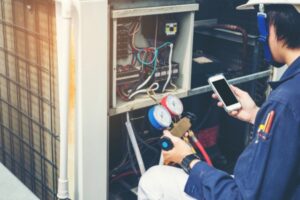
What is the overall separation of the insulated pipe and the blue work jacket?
2.25ft

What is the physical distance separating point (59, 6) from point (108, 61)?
0.94ft

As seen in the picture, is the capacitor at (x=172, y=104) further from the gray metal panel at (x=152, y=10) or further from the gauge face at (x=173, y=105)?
the gray metal panel at (x=152, y=10)

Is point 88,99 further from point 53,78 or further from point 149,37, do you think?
point 149,37

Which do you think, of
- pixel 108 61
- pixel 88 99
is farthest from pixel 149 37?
pixel 88 99

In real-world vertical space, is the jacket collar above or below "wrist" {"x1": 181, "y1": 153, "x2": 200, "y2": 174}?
above

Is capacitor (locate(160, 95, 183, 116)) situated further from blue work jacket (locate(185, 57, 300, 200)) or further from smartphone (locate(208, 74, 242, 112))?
blue work jacket (locate(185, 57, 300, 200))

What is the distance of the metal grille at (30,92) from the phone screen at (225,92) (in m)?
0.67

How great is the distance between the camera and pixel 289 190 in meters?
1.44

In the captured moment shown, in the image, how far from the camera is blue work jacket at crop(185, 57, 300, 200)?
138 cm

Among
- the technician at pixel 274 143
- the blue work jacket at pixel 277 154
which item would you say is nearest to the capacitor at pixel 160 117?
the technician at pixel 274 143

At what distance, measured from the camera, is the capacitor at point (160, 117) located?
6.63 feet

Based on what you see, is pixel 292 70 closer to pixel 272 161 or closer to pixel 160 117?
pixel 272 161

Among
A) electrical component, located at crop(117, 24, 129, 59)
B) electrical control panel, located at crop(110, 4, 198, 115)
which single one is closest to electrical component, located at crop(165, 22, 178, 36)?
electrical control panel, located at crop(110, 4, 198, 115)

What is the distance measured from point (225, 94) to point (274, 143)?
2.09 ft
